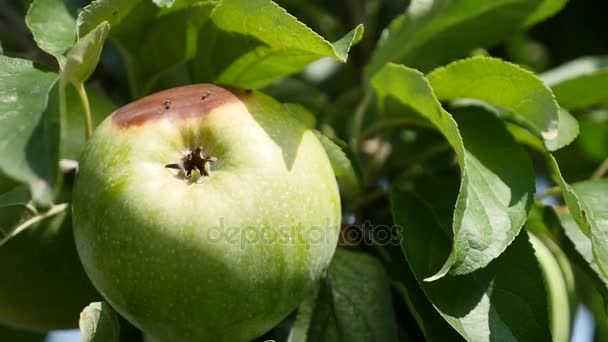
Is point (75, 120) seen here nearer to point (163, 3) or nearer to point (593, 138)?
point (163, 3)

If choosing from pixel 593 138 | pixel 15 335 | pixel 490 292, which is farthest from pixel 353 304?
pixel 593 138

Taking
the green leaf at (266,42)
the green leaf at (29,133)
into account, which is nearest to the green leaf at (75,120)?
the green leaf at (266,42)

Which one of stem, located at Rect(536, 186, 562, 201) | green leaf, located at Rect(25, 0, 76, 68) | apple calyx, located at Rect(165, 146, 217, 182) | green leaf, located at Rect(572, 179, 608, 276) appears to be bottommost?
stem, located at Rect(536, 186, 562, 201)

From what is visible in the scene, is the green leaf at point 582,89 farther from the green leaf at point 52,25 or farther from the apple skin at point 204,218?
the green leaf at point 52,25

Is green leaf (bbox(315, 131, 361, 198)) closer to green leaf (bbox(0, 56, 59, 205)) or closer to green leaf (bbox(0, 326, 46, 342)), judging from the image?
green leaf (bbox(0, 56, 59, 205))

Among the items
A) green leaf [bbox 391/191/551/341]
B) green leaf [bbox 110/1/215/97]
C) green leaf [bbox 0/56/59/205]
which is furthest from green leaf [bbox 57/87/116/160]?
green leaf [bbox 391/191/551/341]
